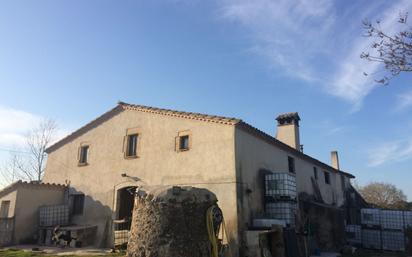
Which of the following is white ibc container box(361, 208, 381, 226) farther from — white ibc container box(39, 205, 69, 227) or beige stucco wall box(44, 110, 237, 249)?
white ibc container box(39, 205, 69, 227)

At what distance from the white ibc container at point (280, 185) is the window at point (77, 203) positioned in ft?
33.4

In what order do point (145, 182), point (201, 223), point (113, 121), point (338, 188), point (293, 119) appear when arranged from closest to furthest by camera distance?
point (201, 223) < point (145, 182) < point (113, 121) < point (293, 119) < point (338, 188)

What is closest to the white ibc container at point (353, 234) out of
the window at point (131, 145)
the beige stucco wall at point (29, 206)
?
the window at point (131, 145)

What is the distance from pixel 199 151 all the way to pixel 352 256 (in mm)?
9857

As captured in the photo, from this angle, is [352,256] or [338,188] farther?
[338,188]

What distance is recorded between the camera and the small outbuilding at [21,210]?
1872 cm

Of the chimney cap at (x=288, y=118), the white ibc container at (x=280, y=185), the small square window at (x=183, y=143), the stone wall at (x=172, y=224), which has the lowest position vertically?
the stone wall at (x=172, y=224)

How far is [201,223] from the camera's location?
11570 millimetres

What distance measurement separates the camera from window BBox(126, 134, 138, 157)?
63.7 ft

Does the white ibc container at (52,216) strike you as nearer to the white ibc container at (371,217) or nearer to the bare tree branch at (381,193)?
the white ibc container at (371,217)

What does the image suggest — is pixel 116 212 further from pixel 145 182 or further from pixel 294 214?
pixel 294 214

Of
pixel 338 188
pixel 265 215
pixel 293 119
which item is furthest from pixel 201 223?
pixel 338 188

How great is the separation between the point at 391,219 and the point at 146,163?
16185mm

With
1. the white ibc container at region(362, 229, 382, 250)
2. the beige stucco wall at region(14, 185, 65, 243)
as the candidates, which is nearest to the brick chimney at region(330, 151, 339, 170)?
the white ibc container at region(362, 229, 382, 250)
